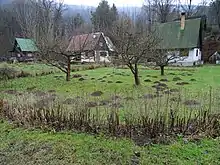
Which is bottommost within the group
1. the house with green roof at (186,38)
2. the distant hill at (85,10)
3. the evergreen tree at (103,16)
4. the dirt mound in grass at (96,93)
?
the dirt mound in grass at (96,93)

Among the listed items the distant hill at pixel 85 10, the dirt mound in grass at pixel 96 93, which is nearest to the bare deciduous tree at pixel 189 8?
the distant hill at pixel 85 10

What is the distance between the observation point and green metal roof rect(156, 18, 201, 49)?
31.3 m

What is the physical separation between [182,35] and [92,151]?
30282 mm

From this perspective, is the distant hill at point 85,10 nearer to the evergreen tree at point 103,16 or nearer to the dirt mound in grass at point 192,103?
the evergreen tree at point 103,16

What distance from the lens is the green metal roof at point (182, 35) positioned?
31266mm

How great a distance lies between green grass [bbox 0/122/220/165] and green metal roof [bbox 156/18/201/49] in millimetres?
26783

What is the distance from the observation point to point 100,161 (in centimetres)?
453

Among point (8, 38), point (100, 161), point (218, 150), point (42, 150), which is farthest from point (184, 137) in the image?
point (8, 38)

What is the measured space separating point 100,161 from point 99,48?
1432 inches

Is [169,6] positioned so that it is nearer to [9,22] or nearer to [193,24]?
[193,24]

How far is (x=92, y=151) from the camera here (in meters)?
4.92

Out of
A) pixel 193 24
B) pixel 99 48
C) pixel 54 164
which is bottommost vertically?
pixel 54 164

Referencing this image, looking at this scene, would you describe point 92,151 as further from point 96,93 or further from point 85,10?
point 85,10

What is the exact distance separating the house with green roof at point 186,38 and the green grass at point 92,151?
2618 centimetres
